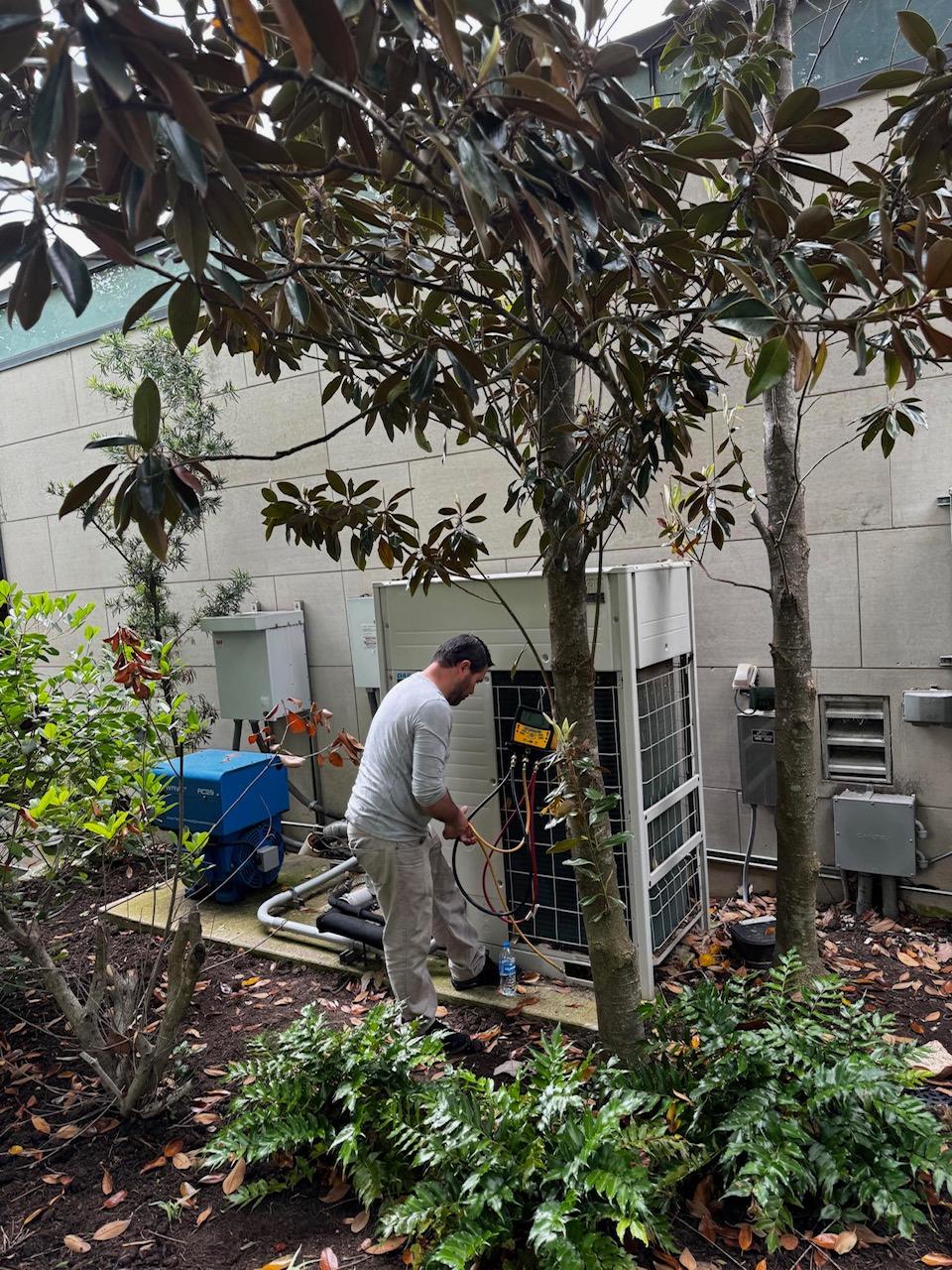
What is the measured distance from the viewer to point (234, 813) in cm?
472

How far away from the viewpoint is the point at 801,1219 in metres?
2.18

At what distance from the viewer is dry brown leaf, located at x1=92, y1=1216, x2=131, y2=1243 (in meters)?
2.38

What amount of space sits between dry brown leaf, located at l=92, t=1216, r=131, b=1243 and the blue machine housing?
7.17 feet

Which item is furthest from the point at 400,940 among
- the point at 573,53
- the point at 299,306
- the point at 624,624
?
the point at 573,53

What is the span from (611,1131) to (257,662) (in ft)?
13.7

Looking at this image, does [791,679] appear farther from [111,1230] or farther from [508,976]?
[111,1230]

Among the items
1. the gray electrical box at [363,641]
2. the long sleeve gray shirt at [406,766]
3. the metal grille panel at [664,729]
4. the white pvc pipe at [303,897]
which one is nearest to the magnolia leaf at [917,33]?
the metal grille panel at [664,729]

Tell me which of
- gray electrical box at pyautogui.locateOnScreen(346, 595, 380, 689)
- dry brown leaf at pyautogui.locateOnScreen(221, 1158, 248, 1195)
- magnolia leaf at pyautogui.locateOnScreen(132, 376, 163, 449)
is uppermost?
magnolia leaf at pyautogui.locateOnScreen(132, 376, 163, 449)

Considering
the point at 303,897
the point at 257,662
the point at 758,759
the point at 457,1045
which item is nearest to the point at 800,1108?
the point at 457,1045

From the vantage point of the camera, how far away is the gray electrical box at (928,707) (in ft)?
12.3

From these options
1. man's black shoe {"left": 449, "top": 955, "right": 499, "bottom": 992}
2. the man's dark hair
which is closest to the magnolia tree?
the man's dark hair

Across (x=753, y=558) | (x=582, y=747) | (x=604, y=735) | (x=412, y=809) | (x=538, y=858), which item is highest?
(x=753, y=558)

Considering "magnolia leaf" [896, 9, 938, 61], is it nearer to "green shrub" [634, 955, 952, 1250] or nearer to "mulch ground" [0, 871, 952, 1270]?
"green shrub" [634, 955, 952, 1250]

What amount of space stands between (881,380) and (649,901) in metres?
2.75
